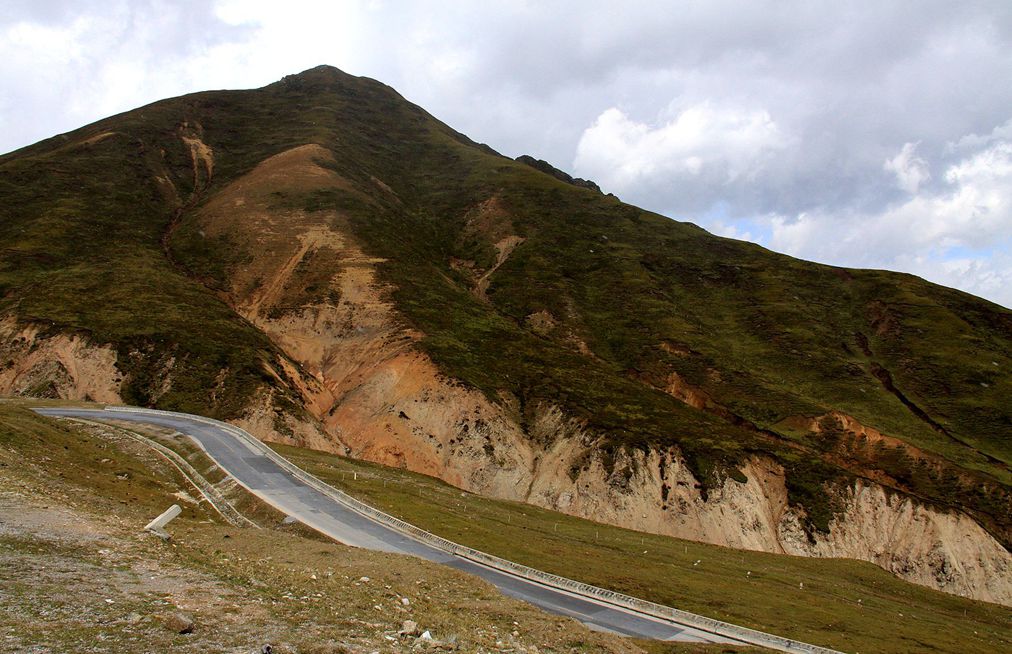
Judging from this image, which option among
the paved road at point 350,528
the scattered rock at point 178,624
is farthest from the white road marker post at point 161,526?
the paved road at point 350,528

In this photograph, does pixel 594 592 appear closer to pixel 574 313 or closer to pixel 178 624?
pixel 178 624

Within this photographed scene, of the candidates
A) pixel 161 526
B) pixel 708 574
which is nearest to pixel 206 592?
pixel 161 526

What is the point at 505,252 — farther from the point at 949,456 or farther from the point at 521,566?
the point at 521,566

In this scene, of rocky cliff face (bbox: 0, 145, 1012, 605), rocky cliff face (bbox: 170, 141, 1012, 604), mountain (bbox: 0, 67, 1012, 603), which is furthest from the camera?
mountain (bbox: 0, 67, 1012, 603)

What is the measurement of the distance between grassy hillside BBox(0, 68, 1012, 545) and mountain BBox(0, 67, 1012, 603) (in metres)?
0.42

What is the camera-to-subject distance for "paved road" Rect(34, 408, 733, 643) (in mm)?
25578

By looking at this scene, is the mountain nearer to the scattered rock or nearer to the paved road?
the paved road

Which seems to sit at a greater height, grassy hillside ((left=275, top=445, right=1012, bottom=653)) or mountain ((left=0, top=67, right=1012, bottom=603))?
mountain ((left=0, top=67, right=1012, bottom=603))

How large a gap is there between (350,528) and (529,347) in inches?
2132

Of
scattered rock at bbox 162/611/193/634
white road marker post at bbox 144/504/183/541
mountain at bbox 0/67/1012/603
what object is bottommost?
white road marker post at bbox 144/504/183/541

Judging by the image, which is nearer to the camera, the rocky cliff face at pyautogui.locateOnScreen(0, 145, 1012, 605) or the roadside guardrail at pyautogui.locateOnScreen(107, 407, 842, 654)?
the roadside guardrail at pyautogui.locateOnScreen(107, 407, 842, 654)

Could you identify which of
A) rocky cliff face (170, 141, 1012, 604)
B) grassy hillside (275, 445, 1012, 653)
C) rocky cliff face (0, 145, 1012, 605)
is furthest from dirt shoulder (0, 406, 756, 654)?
rocky cliff face (170, 141, 1012, 604)

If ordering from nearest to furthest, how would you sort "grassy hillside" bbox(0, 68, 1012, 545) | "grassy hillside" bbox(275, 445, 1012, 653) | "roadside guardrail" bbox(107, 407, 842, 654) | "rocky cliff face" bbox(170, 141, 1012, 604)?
1. "roadside guardrail" bbox(107, 407, 842, 654)
2. "grassy hillside" bbox(275, 445, 1012, 653)
3. "rocky cliff face" bbox(170, 141, 1012, 604)
4. "grassy hillside" bbox(0, 68, 1012, 545)

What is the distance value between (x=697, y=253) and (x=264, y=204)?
8856cm
